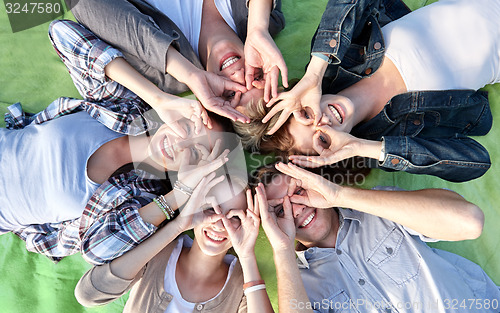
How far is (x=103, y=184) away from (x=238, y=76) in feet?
3.12

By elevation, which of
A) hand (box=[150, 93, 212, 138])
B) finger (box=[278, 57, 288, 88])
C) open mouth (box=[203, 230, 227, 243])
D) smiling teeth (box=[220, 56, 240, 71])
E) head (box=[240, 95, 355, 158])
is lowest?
open mouth (box=[203, 230, 227, 243])

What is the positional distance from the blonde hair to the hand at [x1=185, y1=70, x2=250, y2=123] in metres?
0.08

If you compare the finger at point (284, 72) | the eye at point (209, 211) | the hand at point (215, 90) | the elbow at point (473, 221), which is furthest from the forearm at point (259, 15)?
the elbow at point (473, 221)

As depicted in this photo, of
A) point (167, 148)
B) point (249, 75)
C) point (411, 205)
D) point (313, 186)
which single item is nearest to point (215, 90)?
point (249, 75)

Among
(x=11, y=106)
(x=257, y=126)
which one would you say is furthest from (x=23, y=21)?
(x=257, y=126)

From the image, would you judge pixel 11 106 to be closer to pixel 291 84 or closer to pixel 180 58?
pixel 180 58

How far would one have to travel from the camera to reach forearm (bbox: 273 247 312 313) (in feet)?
6.07

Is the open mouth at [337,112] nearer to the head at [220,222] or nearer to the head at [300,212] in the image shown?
the head at [300,212]

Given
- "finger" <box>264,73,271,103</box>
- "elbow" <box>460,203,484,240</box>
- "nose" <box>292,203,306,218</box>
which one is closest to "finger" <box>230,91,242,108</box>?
"finger" <box>264,73,271,103</box>

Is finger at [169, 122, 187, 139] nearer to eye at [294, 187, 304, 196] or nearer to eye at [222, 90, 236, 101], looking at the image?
eye at [222, 90, 236, 101]

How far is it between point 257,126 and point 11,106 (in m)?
1.52

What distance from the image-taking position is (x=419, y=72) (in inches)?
81.1

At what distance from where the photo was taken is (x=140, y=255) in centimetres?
201

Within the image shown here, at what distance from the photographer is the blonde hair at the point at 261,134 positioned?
6.50 ft
